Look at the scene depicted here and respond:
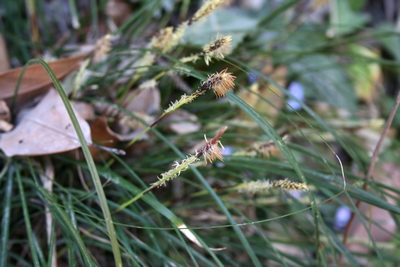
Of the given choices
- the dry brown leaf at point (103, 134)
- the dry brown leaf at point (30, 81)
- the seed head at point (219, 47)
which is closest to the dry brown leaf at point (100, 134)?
the dry brown leaf at point (103, 134)

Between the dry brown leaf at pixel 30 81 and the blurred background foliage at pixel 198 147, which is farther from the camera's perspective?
the dry brown leaf at pixel 30 81

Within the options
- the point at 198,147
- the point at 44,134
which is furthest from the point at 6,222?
the point at 198,147

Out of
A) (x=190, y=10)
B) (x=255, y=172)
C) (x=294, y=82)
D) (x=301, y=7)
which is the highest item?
(x=301, y=7)

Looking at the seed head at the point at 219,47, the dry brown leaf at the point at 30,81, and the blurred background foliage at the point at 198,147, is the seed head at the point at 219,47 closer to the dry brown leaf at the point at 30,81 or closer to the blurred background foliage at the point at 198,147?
the blurred background foliage at the point at 198,147

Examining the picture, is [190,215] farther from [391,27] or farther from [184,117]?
[391,27]

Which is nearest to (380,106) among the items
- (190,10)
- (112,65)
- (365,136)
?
(365,136)

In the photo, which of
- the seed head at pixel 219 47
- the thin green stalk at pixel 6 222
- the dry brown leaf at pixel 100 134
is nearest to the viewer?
the seed head at pixel 219 47
